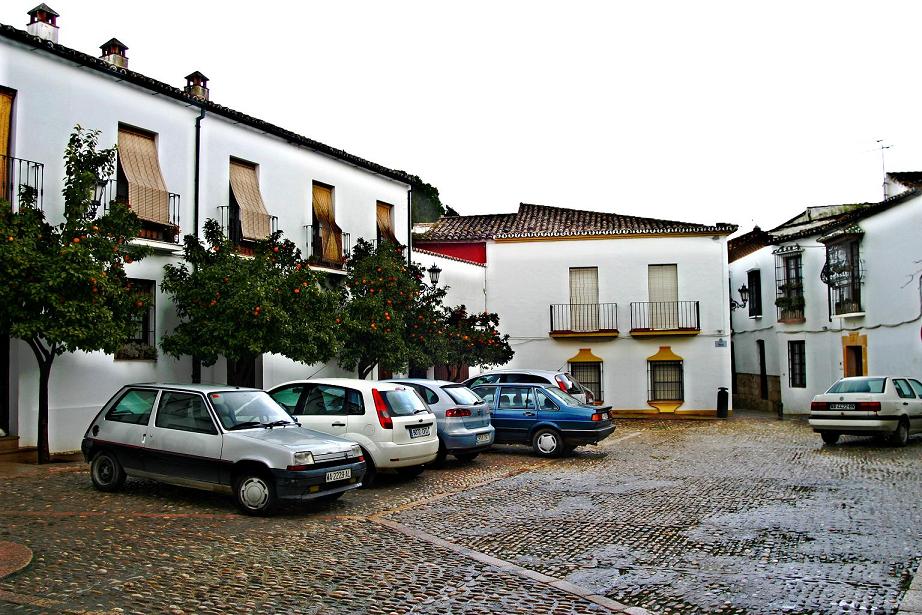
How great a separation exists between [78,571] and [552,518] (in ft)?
16.2

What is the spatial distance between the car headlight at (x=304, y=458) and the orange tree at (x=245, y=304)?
5717 millimetres

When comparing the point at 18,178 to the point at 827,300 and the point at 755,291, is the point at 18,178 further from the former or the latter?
the point at 755,291

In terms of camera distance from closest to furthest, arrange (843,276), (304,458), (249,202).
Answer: (304,458) < (249,202) < (843,276)

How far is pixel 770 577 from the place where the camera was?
6.58 m

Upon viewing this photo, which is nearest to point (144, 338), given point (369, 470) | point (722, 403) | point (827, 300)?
point (369, 470)

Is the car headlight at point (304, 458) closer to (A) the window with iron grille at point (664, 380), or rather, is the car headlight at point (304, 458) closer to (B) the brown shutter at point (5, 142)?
(B) the brown shutter at point (5, 142)

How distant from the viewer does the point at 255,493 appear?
8.77 m

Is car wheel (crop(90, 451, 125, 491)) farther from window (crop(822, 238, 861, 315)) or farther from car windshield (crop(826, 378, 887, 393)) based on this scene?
window (crop(822, 238, 861, 315))

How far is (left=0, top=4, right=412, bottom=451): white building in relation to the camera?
42.6 ft

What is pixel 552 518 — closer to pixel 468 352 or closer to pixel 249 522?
pixel 249 522

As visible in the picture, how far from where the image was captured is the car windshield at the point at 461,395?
13.2 meters

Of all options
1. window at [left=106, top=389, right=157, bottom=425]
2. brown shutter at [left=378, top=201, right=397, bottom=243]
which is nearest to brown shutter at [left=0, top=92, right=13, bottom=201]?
window at [left=106, top=389, right=157, bottom=425]

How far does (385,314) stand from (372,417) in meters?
6.87

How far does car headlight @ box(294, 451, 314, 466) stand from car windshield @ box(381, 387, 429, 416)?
2.36 m
